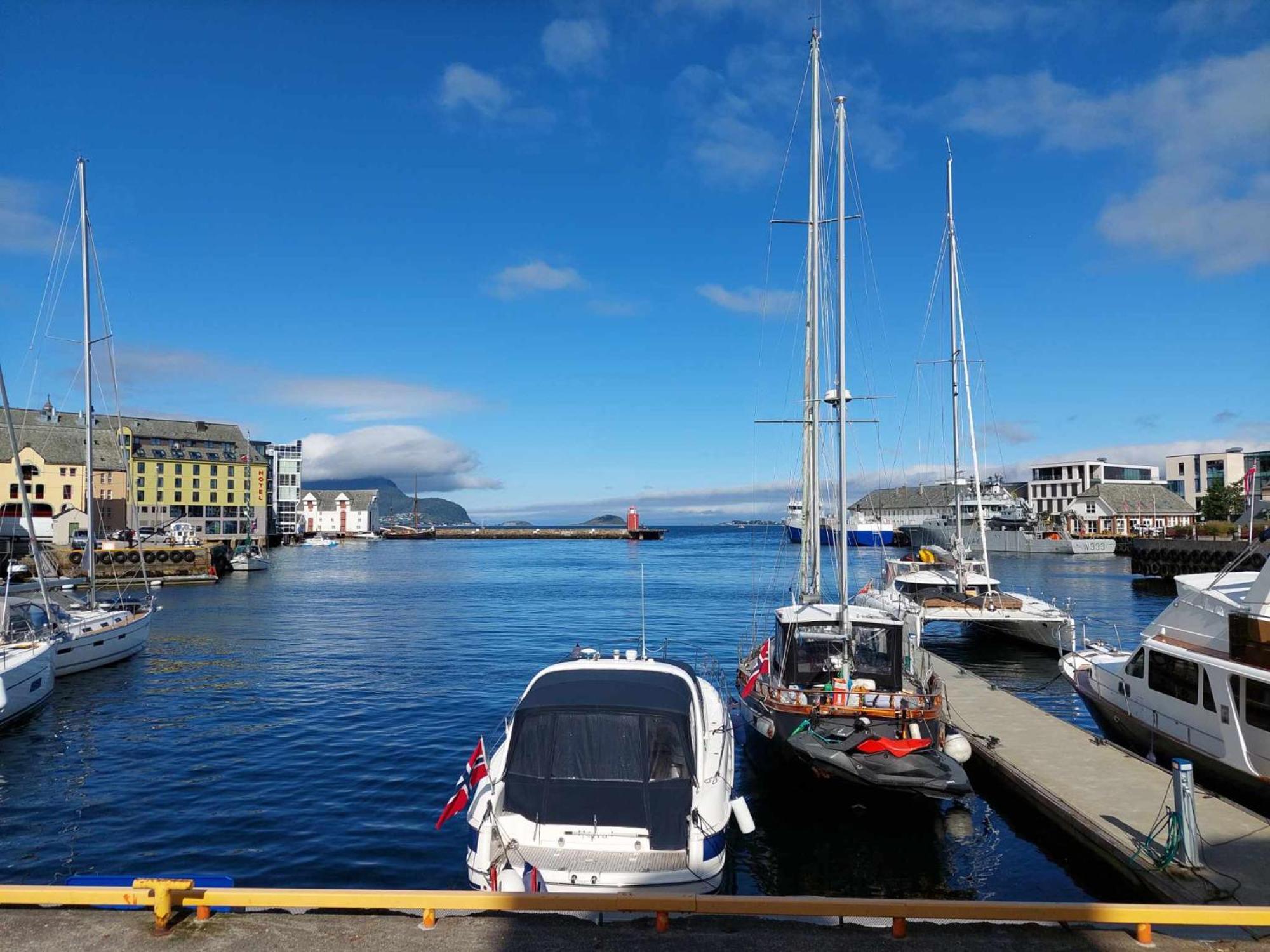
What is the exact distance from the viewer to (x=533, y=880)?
9.41 metres

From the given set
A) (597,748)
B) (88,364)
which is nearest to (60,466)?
(88,364)

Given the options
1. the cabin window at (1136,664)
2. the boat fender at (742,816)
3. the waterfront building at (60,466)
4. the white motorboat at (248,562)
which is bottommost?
the white motorboat at (248,562)

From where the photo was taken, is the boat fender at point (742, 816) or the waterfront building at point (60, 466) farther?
the waterfront building at point (60, 466)

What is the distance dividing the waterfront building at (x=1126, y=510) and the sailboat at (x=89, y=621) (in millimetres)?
141526

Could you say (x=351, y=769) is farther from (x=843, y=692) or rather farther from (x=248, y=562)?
(x=248, y=562)

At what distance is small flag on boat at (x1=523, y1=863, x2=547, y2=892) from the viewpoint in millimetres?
9320

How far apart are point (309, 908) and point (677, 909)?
3.48m

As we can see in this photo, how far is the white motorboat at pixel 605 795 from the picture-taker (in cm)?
965

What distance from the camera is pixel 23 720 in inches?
910

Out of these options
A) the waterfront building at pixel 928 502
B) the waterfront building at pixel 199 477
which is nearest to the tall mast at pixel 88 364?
the waterfront building at pixel 199 477

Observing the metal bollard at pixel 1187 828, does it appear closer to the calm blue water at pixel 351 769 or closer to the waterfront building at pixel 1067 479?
the calm blue water at pixel 351 769

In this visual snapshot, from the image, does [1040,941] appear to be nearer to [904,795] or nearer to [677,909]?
[677,909]

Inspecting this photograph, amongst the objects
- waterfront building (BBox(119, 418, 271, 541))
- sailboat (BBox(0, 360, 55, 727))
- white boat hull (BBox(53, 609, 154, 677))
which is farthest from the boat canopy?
waterfront building (BBox(119, 418, 271, 541))

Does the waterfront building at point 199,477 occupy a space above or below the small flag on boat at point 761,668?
above
